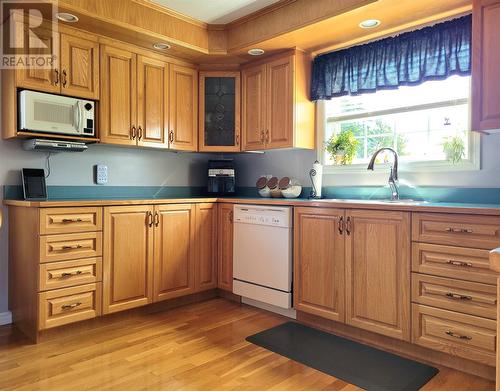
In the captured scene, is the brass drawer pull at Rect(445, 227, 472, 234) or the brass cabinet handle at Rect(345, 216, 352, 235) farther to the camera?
the brass cabinet handle at Rect(345, 216, 352, 235)

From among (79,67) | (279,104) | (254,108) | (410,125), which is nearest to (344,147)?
(410,125)

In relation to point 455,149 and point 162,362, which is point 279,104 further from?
point 162,362

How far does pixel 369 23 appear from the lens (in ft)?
9.12

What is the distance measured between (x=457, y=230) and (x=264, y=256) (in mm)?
1417

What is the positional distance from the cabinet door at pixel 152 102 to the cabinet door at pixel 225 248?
80cm

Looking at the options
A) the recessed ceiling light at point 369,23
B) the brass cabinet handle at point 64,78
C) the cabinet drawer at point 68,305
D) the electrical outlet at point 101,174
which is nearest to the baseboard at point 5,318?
the cabinet drawer at point 68,305

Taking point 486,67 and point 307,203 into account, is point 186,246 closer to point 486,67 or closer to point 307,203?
point 307,203

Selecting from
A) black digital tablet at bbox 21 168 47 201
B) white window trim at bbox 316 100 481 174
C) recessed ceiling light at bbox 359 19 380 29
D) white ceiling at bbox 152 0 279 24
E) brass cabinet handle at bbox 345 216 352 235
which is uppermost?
white ceiling at bbox 152 0 279 24

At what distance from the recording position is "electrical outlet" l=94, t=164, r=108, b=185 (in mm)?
3279

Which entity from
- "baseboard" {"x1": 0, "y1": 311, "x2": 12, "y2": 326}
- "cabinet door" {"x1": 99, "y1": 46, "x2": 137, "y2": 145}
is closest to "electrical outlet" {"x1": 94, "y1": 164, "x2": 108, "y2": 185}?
"cabinet door" {"x1": 99, "y1": 46, "x2": 137, "y2": 145}

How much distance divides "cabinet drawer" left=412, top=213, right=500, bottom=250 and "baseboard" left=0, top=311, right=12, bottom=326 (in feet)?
9.26

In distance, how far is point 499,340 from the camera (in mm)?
981

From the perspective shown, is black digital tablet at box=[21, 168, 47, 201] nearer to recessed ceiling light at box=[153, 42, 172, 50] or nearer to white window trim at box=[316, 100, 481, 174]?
recessed ceiling light at box=[153, 42, 172, 50]

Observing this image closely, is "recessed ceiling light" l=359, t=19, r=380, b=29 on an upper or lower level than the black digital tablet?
upper
